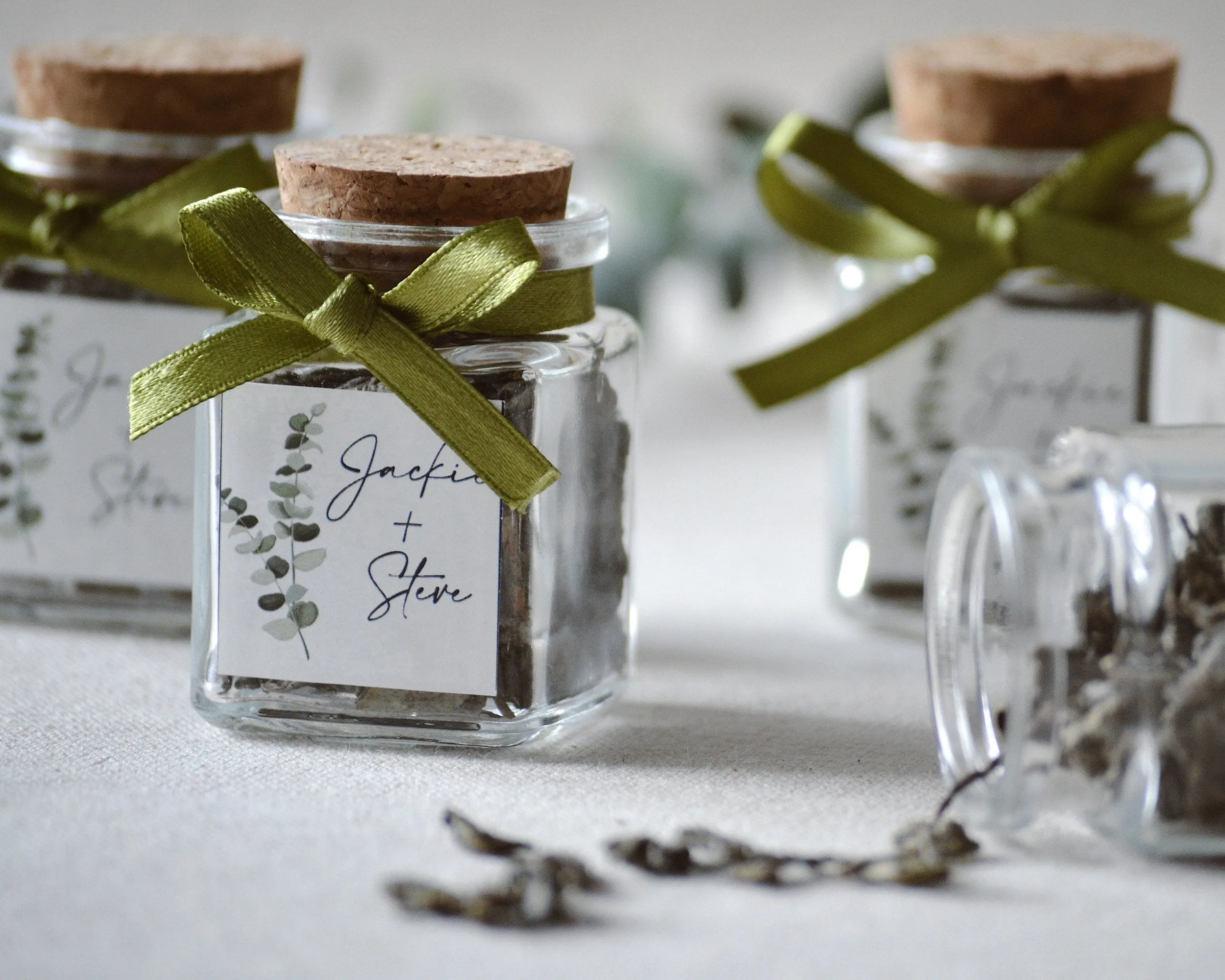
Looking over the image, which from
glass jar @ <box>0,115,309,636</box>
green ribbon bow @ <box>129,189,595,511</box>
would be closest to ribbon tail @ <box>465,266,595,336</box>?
green ribbon bow @ <box>129,189,595,511</box>

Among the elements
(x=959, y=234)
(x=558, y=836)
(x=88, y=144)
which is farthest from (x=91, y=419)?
(x=959, y=234)

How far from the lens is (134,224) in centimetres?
79

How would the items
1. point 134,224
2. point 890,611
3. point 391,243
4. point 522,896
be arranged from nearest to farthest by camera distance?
point 522,896 < point 391,243 < point 134,224 < point 890,611

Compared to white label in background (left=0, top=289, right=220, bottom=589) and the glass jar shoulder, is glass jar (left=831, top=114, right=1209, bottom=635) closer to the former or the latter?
the glass jar shoulder

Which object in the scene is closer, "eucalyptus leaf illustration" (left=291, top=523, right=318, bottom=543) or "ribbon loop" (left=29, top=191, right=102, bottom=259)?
"eucalyptus leaf illustration" (left=291, top=523, right=318, bottom=543)

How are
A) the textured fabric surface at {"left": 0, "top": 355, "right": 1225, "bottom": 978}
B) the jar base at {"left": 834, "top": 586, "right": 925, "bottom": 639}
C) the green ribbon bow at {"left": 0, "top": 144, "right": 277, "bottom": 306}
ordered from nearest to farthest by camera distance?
the textured fabric surface at {"left": 0, "top": 355, "right": 1225, "bottom": 978}, the green ribbon bow at {"left": 0, "top": 144, "right": 277, "bottom": 306}, the jar base at {"left": 834, "top": 586, "right": 925, "bottom": 639}

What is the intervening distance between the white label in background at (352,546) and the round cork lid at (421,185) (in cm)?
8

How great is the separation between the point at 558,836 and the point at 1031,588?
0.21 meters

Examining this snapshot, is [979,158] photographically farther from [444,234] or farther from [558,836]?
[558,836]

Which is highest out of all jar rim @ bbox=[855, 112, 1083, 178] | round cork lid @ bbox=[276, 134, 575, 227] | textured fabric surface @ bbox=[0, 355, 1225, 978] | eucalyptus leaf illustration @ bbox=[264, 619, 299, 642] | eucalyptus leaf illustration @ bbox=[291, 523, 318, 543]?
jar rim @ bbox=[855, 112, 1083, 178]

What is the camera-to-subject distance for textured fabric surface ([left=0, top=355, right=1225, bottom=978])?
540mm

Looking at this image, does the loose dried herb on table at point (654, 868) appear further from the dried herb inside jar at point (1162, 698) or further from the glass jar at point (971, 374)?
the glass jar at point (971, 374)

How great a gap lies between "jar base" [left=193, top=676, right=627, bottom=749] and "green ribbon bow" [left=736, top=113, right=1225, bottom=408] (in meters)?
0.26

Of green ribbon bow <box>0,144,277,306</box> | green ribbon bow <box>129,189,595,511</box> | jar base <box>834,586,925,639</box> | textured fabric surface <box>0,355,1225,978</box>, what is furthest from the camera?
jar base <box>834,586,925,639</box>
